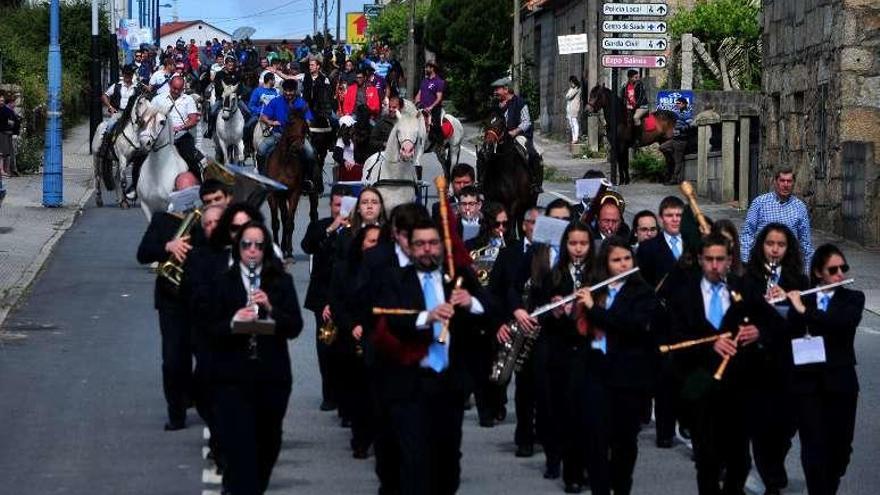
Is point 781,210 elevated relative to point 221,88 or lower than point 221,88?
lower

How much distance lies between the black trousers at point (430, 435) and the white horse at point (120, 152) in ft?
50.1

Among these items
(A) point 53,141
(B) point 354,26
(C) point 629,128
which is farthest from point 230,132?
(B) point 354,26

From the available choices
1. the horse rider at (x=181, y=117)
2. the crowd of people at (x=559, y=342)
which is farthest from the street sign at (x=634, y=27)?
the crowd of people at (x=559, y=342)

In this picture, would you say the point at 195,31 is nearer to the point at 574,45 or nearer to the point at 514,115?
the point at 574,45

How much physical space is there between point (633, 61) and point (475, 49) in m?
27.2

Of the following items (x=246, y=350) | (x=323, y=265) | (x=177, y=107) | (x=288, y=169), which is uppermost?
(x=177, y=107)

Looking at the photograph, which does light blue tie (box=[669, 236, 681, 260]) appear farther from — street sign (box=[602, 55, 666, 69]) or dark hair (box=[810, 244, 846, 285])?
street sign (box=[602, 55, 666, 69])

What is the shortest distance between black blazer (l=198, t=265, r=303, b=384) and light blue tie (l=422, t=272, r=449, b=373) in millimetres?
699

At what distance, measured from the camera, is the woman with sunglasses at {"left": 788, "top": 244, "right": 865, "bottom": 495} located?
1154 centimetres

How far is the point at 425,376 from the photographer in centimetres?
1064

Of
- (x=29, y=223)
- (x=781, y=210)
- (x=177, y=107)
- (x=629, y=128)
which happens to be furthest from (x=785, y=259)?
(x=629, y=128)

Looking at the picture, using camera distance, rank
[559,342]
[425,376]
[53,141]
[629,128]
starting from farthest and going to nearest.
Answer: [629,128] → [53,141] → [559,342] → [425,376]

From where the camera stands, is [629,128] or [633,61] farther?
[629,128]

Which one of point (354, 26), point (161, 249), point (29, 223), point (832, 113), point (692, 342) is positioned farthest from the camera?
point (354, 26)
